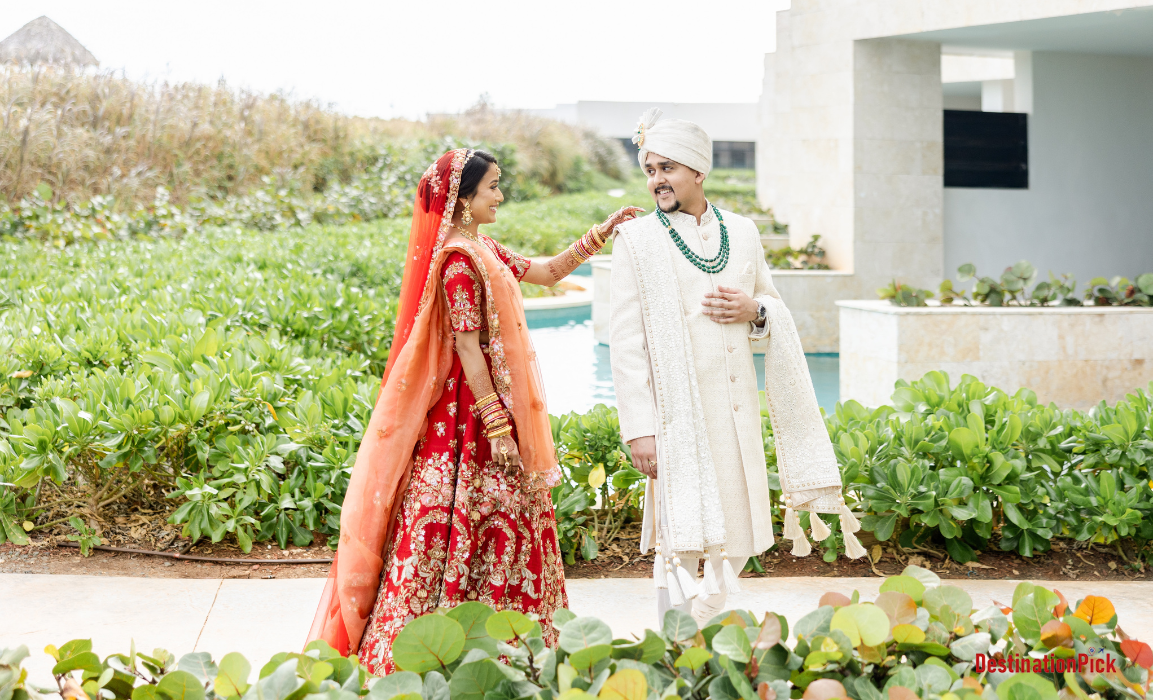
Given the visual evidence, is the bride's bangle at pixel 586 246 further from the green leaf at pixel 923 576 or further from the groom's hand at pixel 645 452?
the green leaf at pixel 923 576

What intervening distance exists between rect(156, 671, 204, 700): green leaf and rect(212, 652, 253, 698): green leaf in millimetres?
28

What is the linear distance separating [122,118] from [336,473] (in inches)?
527

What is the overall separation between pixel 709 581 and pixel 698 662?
3.55ft

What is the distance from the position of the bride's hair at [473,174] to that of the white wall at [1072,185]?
850 cm

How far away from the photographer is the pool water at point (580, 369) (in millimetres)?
8406

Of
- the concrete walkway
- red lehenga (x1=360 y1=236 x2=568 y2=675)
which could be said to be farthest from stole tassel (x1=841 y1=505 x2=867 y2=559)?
red lehenga (x1=360 y1=236 x2=568 y2=675)

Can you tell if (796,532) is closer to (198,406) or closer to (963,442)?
(963,442)

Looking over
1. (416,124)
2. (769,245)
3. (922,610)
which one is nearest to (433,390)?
(922,610)

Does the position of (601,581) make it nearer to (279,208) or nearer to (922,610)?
(922,610)

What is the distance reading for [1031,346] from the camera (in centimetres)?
667

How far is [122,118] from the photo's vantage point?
1496 centimetres

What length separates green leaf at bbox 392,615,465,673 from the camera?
56.4 inches

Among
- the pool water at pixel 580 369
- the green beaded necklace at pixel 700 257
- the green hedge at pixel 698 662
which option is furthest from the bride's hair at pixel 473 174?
the pool water at pixel 580 369

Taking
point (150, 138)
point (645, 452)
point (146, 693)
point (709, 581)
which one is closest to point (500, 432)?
point (645, 452)
